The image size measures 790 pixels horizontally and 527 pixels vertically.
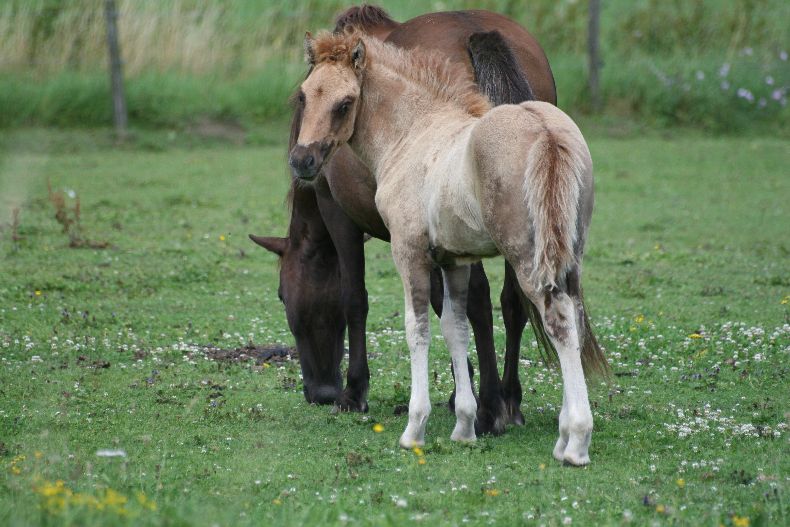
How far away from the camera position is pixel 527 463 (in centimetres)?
543

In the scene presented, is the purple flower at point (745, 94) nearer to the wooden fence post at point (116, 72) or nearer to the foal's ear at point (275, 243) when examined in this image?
the wooden fence post at point (116, 72)

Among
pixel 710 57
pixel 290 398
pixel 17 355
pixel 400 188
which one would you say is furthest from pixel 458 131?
pixel 710 57

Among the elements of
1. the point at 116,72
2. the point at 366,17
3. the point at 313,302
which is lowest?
the point at 116,72

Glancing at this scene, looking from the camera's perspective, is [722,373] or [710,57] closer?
[722,373]

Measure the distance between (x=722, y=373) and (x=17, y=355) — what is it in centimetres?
483

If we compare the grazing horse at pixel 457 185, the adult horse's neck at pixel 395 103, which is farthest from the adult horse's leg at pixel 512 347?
the adult horse's neck at pixel 395 103

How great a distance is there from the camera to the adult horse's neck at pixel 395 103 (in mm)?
6000

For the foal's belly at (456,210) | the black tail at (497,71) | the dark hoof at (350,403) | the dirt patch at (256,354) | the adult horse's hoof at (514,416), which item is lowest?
the dirt patch at (256,354)

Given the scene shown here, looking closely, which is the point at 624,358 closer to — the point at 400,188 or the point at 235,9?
the point at 400,188

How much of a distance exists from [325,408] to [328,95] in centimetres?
211

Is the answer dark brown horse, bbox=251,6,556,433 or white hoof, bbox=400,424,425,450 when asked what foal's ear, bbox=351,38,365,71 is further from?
white hoof, bbox=400,424,425,450

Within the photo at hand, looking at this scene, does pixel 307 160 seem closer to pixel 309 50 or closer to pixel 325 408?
pixel 309 50

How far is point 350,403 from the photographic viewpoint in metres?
6.85

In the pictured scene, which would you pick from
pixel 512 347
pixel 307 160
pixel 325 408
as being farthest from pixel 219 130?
pixel 307 160
